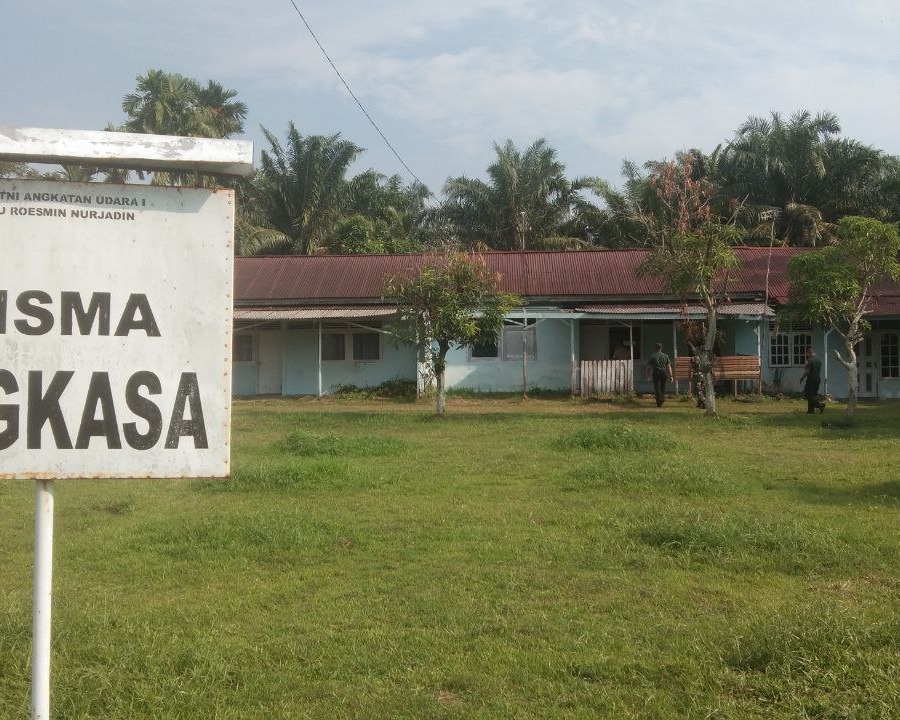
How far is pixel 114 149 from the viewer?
2889 millimetres

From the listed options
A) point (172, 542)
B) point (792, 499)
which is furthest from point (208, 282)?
point (792, 499)

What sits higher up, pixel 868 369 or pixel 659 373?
pixel 868 369

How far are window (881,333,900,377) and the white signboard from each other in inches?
909

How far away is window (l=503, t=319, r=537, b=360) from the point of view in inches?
932

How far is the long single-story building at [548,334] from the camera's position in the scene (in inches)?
893

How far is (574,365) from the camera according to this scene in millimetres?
22188

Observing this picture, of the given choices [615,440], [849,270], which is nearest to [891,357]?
[849,270]

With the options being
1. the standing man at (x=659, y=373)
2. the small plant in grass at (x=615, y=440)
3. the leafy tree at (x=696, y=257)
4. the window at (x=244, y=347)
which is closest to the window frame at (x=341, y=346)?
the window at (x=244, y=347)

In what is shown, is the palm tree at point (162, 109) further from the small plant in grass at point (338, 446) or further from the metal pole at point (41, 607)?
the metal pole at point (41, 607)

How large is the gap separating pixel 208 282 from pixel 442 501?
5.71 m

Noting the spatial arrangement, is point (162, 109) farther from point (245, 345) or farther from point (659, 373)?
point (659, 373)

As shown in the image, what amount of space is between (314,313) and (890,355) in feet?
48.4

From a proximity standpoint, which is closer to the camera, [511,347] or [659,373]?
[659,373]

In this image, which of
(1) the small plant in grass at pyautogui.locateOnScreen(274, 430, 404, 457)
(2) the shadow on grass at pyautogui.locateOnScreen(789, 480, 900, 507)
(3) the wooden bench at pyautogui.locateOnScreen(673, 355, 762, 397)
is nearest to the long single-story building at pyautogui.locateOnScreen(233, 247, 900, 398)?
(3) the wooden bench at pyautogui.locateOnScreen(673, 355, 762, 397)
